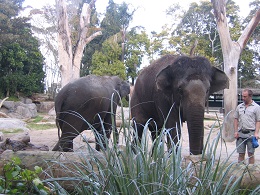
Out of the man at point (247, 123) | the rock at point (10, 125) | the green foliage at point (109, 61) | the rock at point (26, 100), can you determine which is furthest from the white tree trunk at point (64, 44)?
the green foliage at point (109, 61)

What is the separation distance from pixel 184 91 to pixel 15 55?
24934 mm

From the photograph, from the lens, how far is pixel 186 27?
37.7 metres

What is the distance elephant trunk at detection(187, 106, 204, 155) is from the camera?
13.3 ft

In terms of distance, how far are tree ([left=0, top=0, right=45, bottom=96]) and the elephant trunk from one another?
23.4 metres

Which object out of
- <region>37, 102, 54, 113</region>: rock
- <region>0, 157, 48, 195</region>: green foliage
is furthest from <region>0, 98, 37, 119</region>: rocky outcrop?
<region>0, 157, 48, 195</region>: green foliage

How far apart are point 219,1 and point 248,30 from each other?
1.09 metres

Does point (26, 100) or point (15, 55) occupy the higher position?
point (15, 55)

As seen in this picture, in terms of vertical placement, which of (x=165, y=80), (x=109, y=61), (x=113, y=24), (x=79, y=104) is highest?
(x=113, y=24)

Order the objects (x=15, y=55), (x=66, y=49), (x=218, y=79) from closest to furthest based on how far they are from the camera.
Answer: (x=218, y=79) < (x=66, y=49) < (x=15, y=55)

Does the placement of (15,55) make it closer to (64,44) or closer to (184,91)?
(64,44)

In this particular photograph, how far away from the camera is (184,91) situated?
4367 mm

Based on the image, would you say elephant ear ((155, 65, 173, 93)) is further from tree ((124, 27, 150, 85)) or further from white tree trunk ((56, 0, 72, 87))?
tree ((124, 27, 150, 85))

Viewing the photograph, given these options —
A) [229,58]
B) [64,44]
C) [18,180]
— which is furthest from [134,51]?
[18,180]

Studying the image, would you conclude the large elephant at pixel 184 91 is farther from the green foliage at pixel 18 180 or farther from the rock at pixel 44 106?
the rock at pixel 44 106
